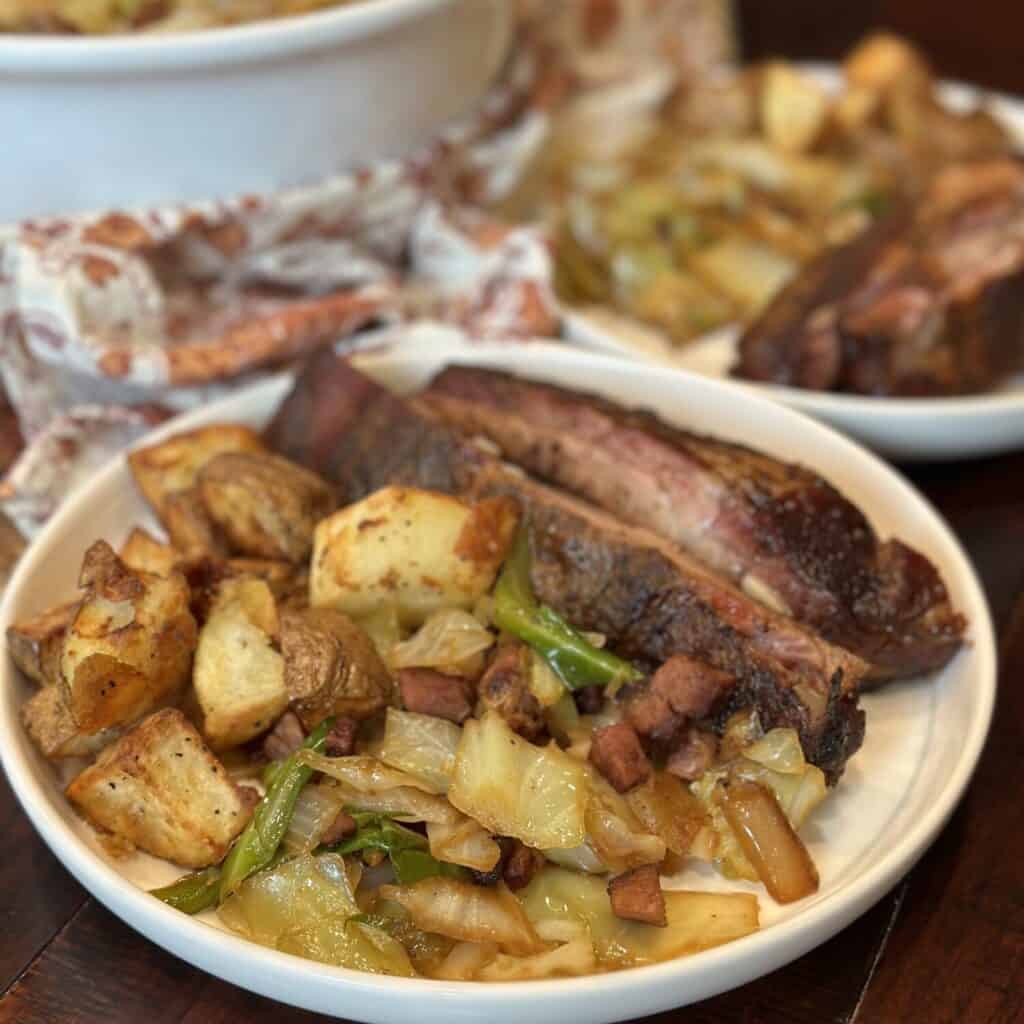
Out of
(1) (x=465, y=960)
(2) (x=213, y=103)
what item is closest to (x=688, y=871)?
(1) (x=465, y=960)

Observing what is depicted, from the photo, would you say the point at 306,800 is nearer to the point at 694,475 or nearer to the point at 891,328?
the point at 694,475

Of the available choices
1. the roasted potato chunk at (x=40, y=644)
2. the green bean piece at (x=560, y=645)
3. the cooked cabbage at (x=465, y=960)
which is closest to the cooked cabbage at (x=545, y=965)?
the cooked cabbage at (x=465, y=960)

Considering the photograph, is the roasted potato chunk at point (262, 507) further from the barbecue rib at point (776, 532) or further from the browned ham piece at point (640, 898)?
the browned ham piece at point (640, 898)

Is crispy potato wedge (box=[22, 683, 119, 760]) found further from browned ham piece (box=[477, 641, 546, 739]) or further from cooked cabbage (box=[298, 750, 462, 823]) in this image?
browned ham piece (box=[477, 641, 546, 739])

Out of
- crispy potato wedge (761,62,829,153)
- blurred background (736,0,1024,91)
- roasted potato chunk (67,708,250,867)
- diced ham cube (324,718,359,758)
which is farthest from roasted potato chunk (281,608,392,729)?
blurred background (736,0,1024,91)

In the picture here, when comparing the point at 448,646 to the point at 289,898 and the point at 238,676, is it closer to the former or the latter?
the point at 238,676
